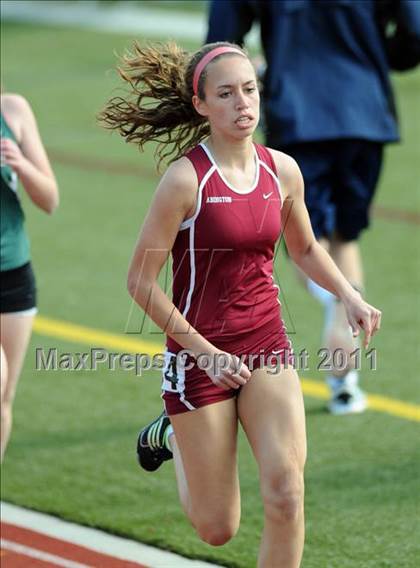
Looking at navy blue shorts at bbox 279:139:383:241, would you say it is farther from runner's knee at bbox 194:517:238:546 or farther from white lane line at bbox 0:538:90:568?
runner's knee at bbox 194:517:238:546

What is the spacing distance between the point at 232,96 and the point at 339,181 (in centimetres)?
270

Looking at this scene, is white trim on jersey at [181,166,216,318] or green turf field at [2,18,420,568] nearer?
white trim on jersey at [181,166,216,318]

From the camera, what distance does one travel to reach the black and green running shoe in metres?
5.16

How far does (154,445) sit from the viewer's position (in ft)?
17.0

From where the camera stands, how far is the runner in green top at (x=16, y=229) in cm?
573

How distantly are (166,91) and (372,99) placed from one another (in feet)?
7.84

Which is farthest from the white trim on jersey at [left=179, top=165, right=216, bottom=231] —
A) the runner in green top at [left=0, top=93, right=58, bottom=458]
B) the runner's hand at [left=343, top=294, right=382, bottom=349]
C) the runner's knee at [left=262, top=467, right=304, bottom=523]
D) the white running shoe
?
the white running shoe

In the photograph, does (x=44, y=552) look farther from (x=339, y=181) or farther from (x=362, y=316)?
(x=339, y=181)

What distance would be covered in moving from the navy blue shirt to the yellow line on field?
143 cm

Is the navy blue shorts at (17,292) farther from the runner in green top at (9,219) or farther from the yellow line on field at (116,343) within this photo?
the yellow line on field at (116,343)

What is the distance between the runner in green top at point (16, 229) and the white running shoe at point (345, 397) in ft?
6.28

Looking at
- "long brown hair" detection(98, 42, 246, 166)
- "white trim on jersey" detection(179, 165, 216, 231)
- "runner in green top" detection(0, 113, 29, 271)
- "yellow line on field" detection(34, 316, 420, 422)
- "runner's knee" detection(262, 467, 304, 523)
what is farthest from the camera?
"yellow line on field" detection(34, 316, 420, 422)

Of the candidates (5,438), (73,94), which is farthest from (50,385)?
(73,94)

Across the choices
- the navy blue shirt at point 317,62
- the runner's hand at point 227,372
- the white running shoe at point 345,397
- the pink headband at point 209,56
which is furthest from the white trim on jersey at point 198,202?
the white running shoe at point 345,397
